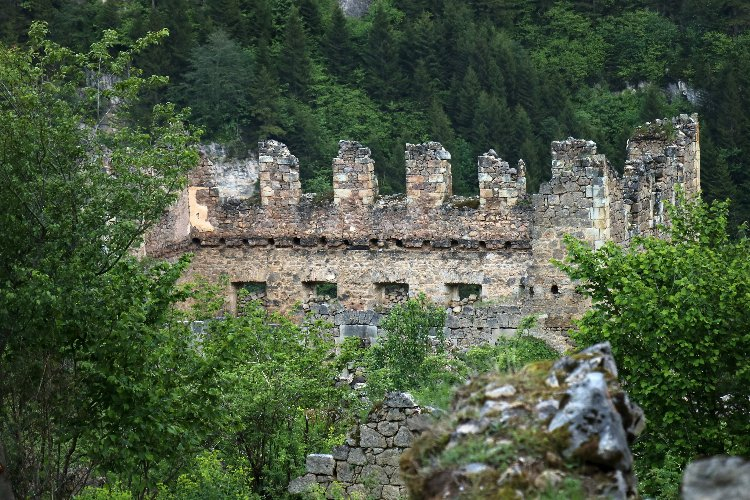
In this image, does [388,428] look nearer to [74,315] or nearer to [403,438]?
[403,438]

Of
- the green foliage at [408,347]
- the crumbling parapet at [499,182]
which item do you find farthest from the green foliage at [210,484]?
the crumbling parapet at [499,182]

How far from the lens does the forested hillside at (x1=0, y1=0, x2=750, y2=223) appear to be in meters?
62.8

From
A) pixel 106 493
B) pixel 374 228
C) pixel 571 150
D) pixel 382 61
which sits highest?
pixel 382 61

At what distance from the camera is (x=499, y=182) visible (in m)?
37.4

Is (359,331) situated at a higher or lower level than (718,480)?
lower

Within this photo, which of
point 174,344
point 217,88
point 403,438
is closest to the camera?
point 403,438

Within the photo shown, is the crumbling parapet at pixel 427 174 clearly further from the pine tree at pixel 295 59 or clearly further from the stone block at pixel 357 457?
the pine tree at pixel 295 59

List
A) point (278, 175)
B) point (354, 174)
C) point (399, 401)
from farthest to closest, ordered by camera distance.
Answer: point (278, 175) → point (354, 174) → point (399, 401)

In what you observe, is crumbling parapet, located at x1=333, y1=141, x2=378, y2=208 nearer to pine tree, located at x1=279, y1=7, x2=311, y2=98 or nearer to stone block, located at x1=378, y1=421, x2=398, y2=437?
stone block, located at x1=378, y1=421, x2=398, y2=437

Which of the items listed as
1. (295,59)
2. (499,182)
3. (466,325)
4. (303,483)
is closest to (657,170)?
(499,182)

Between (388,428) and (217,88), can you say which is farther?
(217,88)

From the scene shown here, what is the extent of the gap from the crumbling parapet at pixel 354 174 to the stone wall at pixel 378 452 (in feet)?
56.5

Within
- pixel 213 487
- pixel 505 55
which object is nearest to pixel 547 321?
pixel 213 487

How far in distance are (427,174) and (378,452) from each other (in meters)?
17.1
